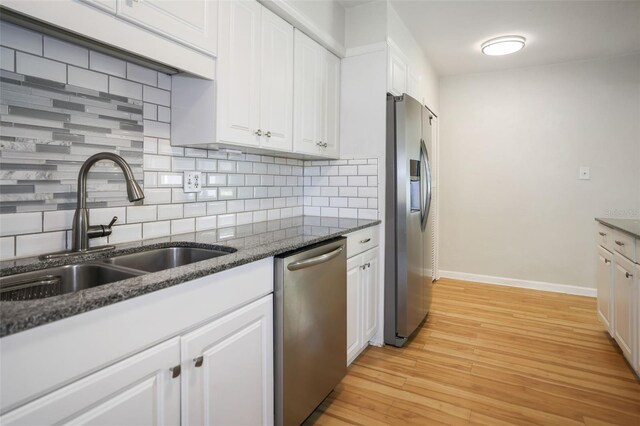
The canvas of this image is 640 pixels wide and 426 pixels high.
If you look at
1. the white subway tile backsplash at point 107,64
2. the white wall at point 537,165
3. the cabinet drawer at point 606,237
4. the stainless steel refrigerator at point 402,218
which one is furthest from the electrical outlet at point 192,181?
the white wall at point 537,165

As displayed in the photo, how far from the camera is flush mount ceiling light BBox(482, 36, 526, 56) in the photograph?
123 inches

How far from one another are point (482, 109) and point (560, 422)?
3.33 meters

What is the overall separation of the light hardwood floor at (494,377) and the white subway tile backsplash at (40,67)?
1.84 m

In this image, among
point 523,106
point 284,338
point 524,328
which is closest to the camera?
point 284,338

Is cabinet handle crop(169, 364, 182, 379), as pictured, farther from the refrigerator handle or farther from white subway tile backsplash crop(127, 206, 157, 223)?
the refrigerator handle

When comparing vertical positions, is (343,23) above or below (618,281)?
above

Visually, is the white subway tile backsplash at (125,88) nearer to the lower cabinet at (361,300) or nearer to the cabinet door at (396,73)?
the lower cabinet at (361,300)

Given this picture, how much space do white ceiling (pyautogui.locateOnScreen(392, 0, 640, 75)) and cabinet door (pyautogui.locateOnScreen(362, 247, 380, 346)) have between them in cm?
188

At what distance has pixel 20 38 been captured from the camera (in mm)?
1175

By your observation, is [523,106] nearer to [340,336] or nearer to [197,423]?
[340,336]

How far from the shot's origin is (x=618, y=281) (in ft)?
7.55

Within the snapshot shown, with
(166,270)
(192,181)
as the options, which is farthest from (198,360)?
(192,181)

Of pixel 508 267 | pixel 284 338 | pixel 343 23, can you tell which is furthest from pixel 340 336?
pixel 508 267

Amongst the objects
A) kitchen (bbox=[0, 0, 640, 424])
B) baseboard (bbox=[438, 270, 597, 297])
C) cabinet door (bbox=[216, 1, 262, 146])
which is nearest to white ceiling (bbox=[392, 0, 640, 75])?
kitchen (bbox=[0, 0, 640, 424])
